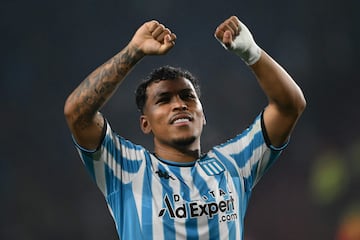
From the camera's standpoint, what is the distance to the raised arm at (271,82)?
1.80 m

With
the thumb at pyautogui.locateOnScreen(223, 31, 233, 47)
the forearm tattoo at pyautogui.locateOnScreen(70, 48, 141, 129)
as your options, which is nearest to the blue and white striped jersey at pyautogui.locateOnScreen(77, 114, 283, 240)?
the forearm tattoo at pyautogui.locateOnScreen(70, 48, 141, 129)

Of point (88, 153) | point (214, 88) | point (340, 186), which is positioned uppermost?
point (88, 153)

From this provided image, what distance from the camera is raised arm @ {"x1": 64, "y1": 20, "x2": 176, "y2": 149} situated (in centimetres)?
171

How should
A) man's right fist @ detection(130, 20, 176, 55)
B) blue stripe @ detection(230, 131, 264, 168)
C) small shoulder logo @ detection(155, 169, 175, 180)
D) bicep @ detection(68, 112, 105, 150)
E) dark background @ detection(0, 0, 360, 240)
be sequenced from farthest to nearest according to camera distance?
dark background @ detection(0, 0, 360, 240) < blue stripe @ detection(230, 131, 264, 168) < small shoulder logo @ detection(155, 169, 175, 180) < bicep @ detection(68, 112, 105, 150) < man's right fist @ detection(130, 20, 176, 55)

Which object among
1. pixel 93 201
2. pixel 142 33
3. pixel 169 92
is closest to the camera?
pixel 142 33

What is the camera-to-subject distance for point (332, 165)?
415cm

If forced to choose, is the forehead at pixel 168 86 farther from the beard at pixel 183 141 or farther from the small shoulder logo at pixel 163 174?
the small shoulder logo at pixel 163 174

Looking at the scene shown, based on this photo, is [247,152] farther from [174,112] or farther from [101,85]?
[101,85]

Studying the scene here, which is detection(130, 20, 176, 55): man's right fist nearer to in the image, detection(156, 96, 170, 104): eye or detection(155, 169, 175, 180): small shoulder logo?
detection(156, 96, 170, 104): eye

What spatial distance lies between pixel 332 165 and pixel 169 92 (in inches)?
97.2

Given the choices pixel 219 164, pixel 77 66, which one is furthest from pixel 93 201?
pixel 219 164

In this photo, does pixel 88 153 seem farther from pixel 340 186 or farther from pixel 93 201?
pixel 340 186

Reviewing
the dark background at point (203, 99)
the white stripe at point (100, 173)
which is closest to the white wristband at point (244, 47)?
the white stripe at point (100, 173)

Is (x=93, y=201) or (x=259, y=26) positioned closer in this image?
(x=93, y=201)
